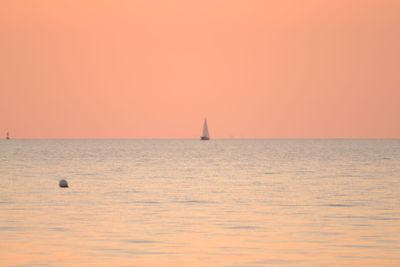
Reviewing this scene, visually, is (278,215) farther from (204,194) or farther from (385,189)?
(385,189)

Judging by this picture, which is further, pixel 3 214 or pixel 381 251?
pixel 3 214

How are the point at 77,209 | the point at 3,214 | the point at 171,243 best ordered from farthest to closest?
1. the point at 77,209
2. the point at 3,214
3. the point at 171,243

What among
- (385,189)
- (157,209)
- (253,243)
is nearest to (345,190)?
(385,189)

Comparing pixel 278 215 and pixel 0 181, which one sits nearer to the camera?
pixel 278 215

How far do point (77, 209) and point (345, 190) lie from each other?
2577 centimetres

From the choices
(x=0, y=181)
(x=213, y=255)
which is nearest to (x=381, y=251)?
(x=213, y=255)

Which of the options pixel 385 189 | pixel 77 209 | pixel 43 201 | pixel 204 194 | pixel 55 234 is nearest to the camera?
pixel 55 234

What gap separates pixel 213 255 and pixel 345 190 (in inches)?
1569

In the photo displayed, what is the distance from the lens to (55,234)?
131ft

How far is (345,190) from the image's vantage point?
72.5 m

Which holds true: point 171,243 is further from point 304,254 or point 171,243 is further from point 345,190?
point 345,190

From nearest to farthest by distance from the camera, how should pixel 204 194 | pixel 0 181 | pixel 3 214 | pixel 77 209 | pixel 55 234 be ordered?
1. pixel 55 234
2. pixel 3 214
3. pixel 77 209
4. pixel 204 194
5. pixel 0 181

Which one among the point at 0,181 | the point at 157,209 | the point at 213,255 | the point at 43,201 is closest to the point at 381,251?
the point at 213,255

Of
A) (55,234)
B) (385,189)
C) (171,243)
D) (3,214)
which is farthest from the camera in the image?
(385,189)
